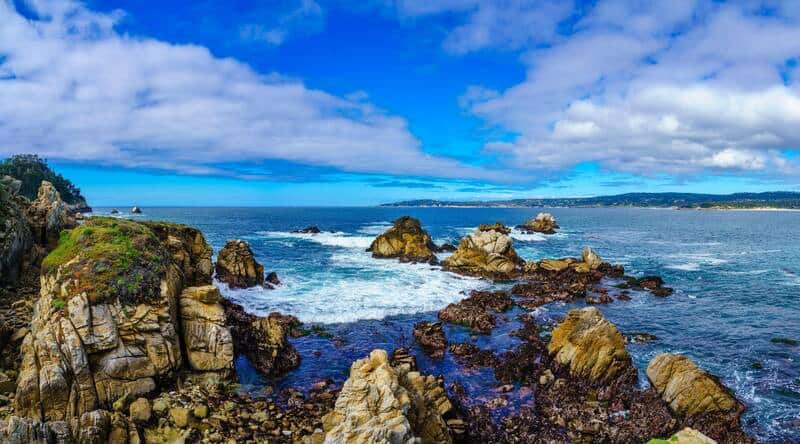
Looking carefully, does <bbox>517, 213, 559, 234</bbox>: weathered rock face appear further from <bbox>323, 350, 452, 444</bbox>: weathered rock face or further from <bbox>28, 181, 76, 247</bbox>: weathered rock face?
<bbox>323, 350, 452, 444</bbox>: weathered rock face

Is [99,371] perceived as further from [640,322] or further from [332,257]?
[332,257]

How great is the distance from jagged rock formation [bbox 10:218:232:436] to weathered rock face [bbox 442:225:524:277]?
104ft

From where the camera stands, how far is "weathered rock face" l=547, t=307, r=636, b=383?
19094 millimetres

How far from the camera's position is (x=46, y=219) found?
30250 millimetres

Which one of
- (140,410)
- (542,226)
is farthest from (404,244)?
(542,226)

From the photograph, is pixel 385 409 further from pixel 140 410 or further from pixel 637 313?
pixel 637 313

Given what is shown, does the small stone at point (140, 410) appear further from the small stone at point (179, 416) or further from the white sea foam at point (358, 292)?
the white sea foam at point (358, 292)

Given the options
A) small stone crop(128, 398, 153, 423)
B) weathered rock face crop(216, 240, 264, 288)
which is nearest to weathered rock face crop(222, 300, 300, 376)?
small stone crop(128, 398, 153, 423)

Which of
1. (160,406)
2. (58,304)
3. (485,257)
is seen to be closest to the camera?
(160,406)

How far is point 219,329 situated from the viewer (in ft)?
63.1

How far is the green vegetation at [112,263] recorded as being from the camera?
17.2 m

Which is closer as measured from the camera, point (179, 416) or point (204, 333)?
point (179, 416)

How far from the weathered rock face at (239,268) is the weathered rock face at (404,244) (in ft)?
67.5

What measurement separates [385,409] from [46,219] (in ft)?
103
